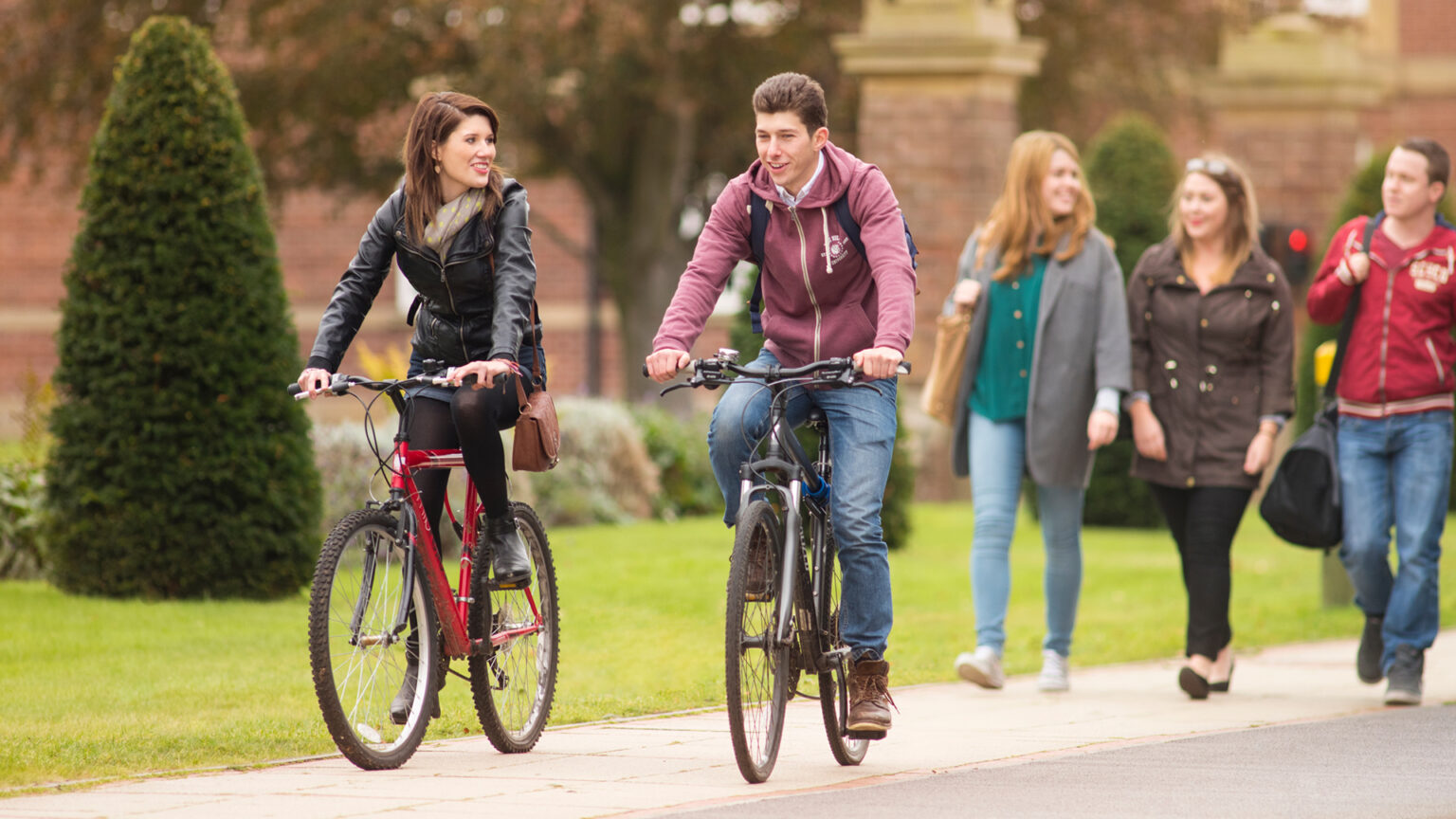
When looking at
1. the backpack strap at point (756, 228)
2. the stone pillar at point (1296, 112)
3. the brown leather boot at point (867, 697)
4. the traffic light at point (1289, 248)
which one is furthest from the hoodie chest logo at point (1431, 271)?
the stone pillar at point (1296, 112)

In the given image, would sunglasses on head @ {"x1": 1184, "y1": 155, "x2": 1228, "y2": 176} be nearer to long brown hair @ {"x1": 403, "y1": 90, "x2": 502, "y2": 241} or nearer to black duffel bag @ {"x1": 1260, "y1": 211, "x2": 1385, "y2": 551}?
black duffel bag @ {"x1": 1260, "y1": 211, "x2": 1385, "y2": 551}

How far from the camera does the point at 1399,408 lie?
7340 mm

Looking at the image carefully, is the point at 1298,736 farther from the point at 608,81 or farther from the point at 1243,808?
the point at 608,81

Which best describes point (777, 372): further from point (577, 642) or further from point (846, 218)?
point (577, 642)

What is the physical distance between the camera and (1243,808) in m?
5.03

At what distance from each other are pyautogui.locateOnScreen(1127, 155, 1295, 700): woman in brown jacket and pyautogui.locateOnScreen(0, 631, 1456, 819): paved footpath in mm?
490

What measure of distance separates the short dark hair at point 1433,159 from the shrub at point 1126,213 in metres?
7.62

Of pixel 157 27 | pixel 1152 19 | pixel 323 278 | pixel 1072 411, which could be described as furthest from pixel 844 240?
pixel 323 278

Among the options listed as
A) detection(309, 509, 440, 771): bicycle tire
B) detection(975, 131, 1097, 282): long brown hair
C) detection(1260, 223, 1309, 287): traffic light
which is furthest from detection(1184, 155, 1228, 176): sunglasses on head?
detection(1260, 223, 1309, 287): traffic light

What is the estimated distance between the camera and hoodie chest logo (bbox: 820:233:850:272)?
18.6 ft

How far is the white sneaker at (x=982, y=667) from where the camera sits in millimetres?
7418

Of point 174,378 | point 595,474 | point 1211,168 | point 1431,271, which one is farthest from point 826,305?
point 595,474

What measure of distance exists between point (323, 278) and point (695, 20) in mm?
13036

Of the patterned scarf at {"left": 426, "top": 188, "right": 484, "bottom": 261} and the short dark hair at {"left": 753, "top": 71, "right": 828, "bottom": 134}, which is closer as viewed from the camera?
the short dark hair at {"left": 753, "top": 71, "right": 828, "bottom": 134}
